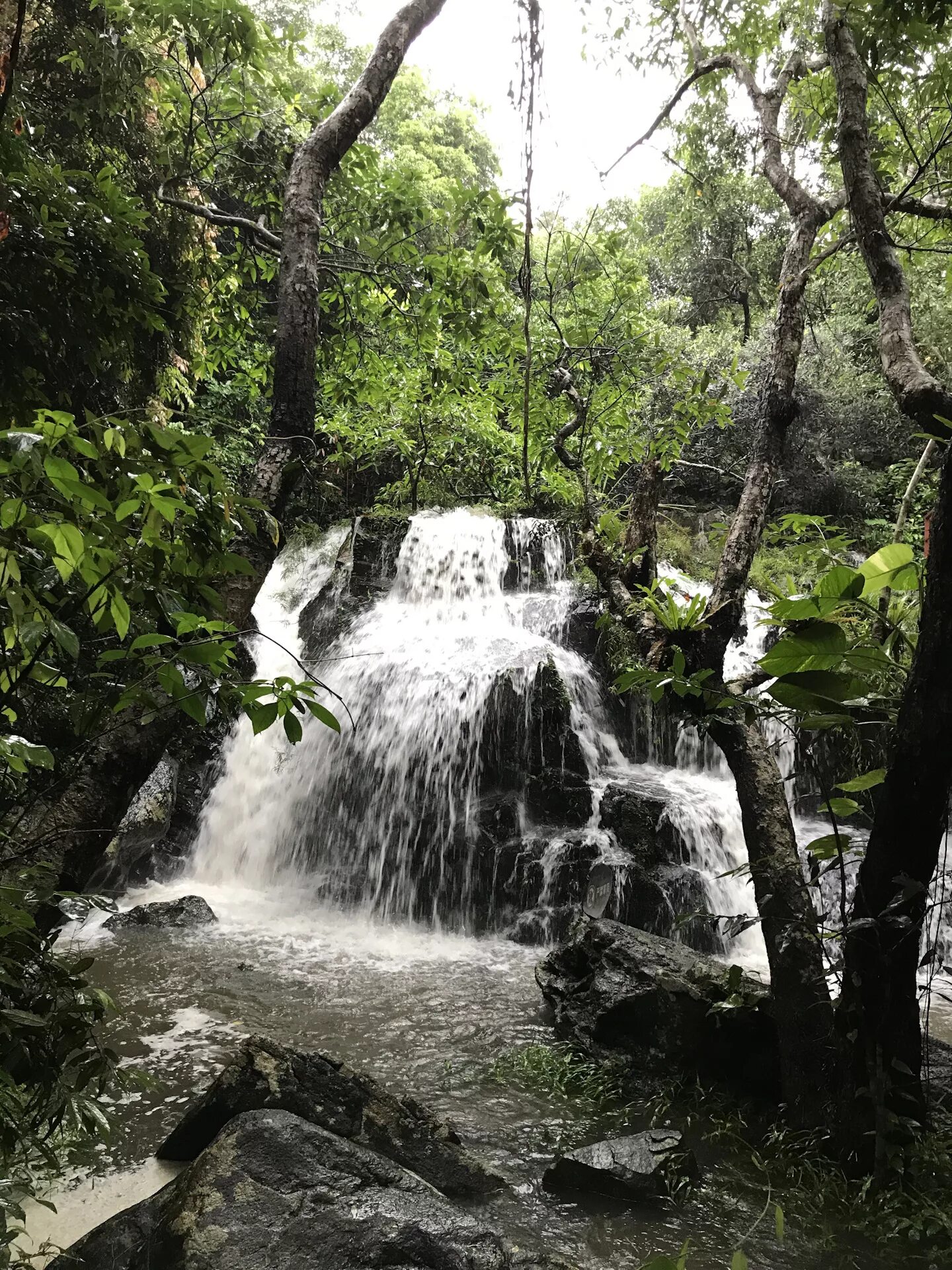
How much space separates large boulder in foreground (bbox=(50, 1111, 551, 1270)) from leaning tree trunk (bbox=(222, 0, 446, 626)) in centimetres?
190

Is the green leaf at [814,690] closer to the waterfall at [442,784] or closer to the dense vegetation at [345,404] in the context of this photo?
the dense vegetation at [345,404]

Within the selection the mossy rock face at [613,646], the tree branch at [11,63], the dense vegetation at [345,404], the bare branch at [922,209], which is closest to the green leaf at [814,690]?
the dense vegetation at [345,404]

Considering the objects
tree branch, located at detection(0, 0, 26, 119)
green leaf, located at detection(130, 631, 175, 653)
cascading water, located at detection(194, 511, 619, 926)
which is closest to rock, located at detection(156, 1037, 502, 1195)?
green leaf, located at detection(130, 631, 175, 653)

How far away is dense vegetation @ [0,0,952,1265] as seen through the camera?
1.63m

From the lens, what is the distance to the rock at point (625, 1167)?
3.01m

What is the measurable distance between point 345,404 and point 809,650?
529 centimetres

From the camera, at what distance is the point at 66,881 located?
2320 millimetres

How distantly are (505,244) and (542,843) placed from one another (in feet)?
18.0

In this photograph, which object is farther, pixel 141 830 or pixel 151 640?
pixel 141 830

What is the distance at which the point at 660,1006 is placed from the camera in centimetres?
419

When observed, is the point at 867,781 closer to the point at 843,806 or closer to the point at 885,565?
the point at 843,806

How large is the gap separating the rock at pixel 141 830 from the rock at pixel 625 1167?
17.2 ft

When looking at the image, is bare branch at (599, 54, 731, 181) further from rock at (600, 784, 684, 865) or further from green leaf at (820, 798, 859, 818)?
rock at (600, 784, 684, 865)

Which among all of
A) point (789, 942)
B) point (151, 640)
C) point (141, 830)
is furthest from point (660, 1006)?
point (141, 830)
